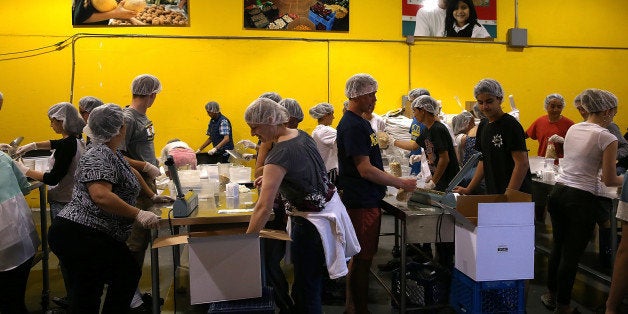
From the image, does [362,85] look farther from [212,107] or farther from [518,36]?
[518,36]

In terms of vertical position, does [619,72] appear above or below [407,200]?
above

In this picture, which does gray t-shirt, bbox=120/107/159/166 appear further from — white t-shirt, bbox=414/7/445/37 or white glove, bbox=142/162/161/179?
white t-shirt, bbox=414/7/445/37

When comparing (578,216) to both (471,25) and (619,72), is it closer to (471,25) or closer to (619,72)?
(471,25)

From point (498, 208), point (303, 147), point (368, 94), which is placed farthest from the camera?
point (368, 94)

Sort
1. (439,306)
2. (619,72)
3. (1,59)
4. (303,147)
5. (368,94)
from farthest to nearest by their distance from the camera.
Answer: (619,72) < (1,59) < (439,306) < (368,94) < (303,147)

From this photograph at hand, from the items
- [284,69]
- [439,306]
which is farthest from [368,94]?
[284,69]

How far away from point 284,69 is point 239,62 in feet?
2.17

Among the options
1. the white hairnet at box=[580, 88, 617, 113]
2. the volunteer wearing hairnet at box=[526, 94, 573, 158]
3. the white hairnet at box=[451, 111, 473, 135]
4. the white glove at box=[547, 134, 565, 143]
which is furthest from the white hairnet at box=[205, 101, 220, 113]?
the white hairnet at box=[580, 88, 617, 113]

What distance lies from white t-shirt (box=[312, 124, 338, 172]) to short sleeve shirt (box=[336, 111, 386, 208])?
5.43ft

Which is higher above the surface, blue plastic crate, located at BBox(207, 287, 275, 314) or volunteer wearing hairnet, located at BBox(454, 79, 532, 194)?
volunteer wearing hairnet, located at BBox(454, 79, 532, 194)

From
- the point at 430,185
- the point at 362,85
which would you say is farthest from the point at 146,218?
the point at 430,185

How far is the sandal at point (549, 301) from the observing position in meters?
3.59

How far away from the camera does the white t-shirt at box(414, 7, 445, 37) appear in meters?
7.82

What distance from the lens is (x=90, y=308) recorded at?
2.55 m
